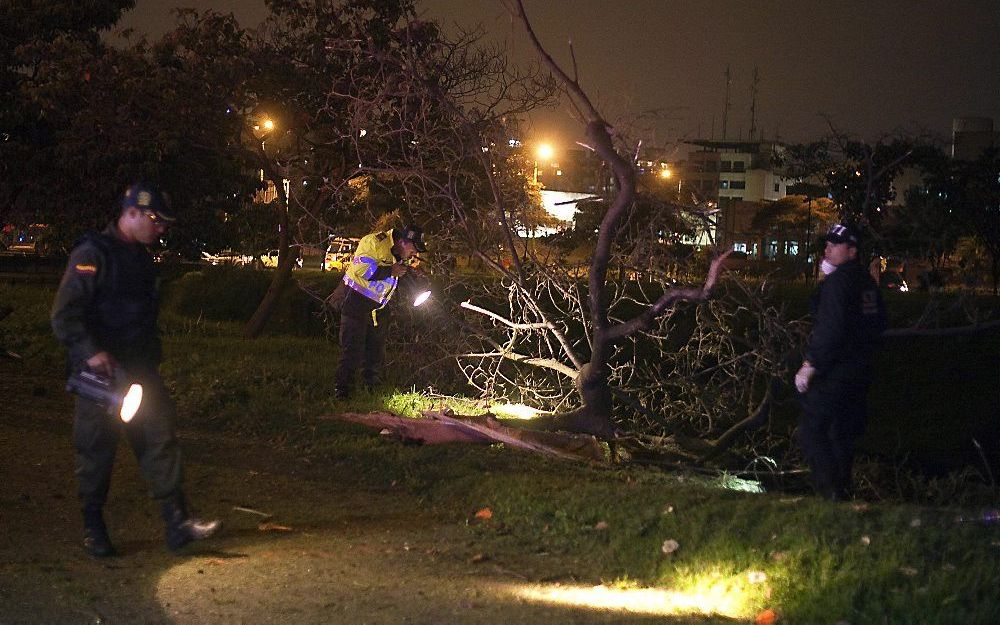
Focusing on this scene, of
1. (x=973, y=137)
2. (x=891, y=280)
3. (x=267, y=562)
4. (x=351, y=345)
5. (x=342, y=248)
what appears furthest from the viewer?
(x=973, y=137)

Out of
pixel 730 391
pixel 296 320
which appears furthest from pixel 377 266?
pixel 296 320

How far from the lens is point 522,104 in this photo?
36.7 feet

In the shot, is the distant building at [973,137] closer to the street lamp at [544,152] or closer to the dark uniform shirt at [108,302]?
the street lamp at [544,152]

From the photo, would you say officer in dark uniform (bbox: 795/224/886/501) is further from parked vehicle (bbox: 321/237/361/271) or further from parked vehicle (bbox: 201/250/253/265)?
parked vehicle (bbox: 201/250/253/265)

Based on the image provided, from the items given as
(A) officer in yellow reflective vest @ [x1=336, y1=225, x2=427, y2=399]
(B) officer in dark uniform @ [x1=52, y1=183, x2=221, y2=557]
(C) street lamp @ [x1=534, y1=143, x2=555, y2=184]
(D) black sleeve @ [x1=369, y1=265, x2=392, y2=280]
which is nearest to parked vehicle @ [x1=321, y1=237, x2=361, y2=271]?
(A) officer in yellow reflective vest @ [x1=336, y1=225, x2=427, y2=399]

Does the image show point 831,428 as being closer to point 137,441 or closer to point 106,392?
point 137,441

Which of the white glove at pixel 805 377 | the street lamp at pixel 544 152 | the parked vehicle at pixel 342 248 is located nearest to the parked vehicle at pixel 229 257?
the parked vehicle at pixel 342 248

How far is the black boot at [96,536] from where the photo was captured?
18.9 feet

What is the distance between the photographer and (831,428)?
6668mm

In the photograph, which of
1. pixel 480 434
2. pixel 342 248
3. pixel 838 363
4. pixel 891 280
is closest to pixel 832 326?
pixel 838 363

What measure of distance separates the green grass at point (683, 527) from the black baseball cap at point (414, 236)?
59.3 inches

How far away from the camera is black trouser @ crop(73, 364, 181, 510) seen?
229 inches

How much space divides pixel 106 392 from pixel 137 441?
424mm

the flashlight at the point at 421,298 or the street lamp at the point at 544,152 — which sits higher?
the street lamp at the point at 544,152
